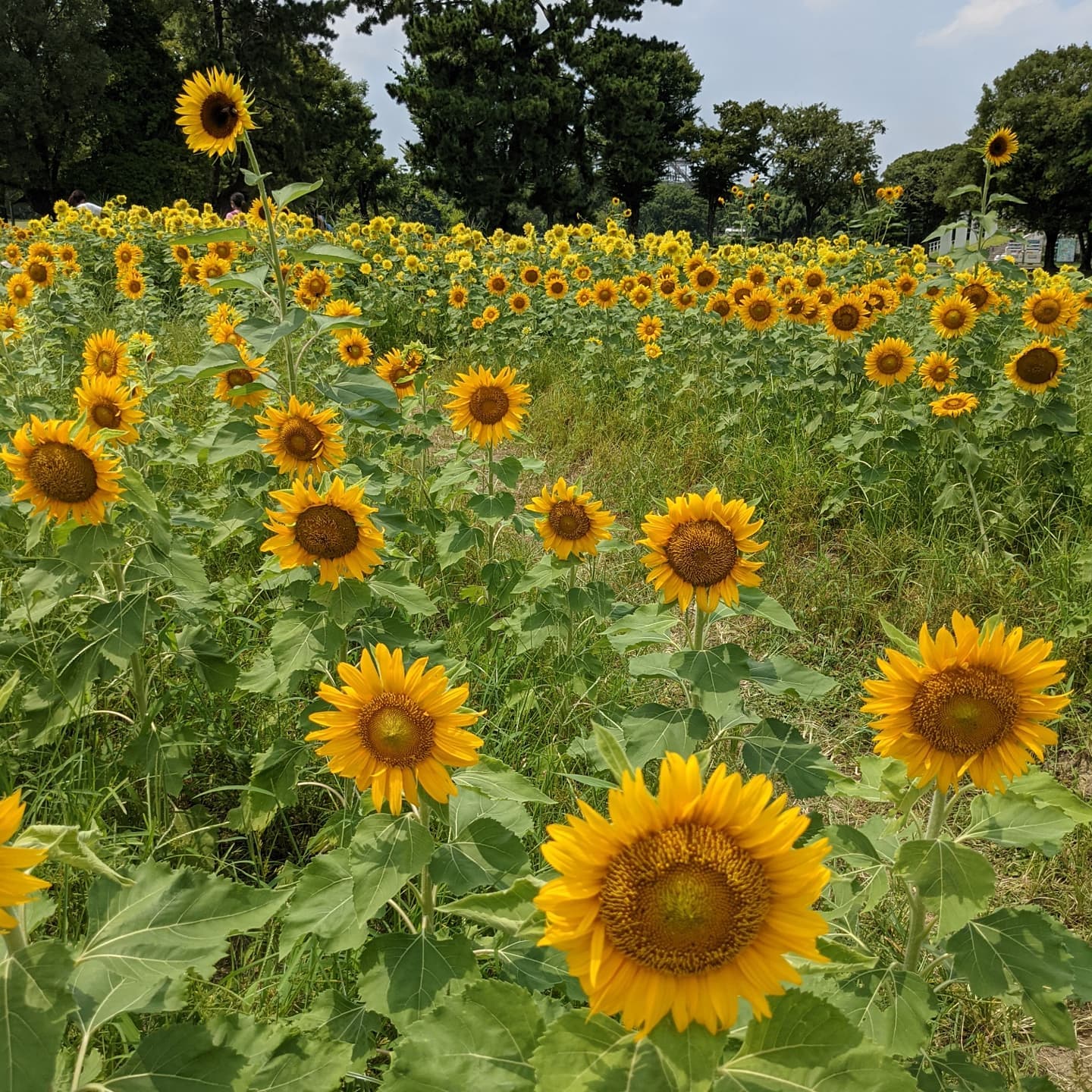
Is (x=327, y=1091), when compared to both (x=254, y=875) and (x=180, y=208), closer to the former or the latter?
(x=254, y=875)

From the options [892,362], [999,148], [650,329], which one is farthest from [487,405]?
[999,148]

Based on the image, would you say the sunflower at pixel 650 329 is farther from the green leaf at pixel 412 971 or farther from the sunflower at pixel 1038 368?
the green leaf at pixel 412 971

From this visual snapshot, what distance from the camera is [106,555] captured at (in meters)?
2.24

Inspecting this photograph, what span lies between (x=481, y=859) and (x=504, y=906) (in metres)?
Answer: 0.38

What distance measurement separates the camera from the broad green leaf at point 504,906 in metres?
1.00

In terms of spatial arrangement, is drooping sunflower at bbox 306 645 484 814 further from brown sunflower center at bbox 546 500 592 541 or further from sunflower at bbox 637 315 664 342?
sunflower at bbox 637 315 664 342

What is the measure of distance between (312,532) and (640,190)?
46.0 metres

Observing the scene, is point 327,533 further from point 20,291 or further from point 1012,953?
point 20,291

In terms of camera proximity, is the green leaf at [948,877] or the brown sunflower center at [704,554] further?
the brown sunflower center at [704,554]

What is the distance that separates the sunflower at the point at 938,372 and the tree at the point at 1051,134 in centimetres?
3089

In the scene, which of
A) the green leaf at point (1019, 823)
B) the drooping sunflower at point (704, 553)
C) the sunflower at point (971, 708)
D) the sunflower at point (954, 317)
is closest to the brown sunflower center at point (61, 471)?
the drooping sunflower at point (704, 553)

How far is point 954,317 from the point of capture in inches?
188

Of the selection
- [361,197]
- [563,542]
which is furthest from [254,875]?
[361,197]

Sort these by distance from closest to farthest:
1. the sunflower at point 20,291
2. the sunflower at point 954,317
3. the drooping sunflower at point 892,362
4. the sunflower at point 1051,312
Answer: the drooping sunflower at point 892,362, the sunflower at point 1051,312, the sunflower at point 954,317, the sunflower at point 20,291
